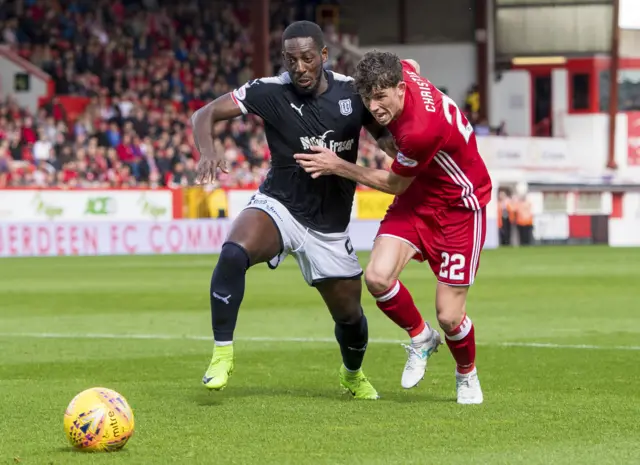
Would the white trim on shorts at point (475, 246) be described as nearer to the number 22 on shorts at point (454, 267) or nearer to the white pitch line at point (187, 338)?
the number 22 on shorts at point (454, 267)

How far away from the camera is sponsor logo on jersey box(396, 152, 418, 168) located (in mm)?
8062

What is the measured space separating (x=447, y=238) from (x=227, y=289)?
137 cm

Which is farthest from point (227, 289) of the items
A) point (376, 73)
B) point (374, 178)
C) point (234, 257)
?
point (376, 73)

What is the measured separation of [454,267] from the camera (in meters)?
8.42

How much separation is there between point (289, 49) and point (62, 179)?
2475 cm

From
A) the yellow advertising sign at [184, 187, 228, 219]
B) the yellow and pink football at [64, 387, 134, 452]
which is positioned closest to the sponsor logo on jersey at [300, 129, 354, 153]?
the yellow and pink football at [64, 387, 134, 452]

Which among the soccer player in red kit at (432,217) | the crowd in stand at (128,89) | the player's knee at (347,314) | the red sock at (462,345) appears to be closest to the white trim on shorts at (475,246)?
the soccer player in red kit at (432,217)

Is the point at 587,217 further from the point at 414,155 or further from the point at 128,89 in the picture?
the point at 414,155

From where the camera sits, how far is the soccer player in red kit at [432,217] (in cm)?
816

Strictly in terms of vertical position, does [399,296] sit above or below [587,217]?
above

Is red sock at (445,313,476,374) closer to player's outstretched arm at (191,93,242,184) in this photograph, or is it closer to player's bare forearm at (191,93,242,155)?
player's outstretched arm at (191,93,242,184)

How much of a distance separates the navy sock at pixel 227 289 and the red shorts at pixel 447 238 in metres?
0.95

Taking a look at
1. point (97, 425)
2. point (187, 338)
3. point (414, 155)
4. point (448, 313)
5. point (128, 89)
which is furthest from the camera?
point (128, 89)

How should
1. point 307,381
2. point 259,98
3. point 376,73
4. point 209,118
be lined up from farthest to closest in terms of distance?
point 307,381 → point 259,98 → point 209,118 → point 376,73
